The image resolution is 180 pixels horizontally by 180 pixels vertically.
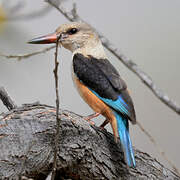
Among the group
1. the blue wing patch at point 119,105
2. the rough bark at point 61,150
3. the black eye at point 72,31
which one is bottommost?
the rough bark at point 61,150

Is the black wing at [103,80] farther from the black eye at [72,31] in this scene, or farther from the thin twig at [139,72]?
the black eye at [72,31]

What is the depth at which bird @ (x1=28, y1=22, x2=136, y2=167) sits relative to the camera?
3637 millimetres

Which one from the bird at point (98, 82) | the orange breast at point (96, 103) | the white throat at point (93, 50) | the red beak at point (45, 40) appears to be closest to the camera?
the bird at point (98, 82)

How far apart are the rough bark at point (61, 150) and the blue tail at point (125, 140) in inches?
3.5

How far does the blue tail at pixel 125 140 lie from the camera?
327cm

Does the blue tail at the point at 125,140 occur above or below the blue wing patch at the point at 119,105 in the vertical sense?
below

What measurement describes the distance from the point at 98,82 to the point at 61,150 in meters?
0.93

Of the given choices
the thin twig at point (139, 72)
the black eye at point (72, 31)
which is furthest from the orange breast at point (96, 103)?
Answer: the black eye at point (72, 31)

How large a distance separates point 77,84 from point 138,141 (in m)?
2.31

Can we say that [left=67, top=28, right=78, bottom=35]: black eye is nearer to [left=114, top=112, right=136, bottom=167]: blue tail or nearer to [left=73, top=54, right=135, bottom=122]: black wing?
[left=73, top=54, right=135, bottom=122]: black wing

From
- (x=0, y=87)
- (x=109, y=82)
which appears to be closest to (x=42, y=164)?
(x=0, y=87)

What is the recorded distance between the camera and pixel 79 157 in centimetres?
313

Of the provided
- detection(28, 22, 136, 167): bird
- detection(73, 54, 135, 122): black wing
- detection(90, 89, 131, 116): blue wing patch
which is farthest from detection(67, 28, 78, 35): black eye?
detection(90, 89, 131, 116): blue wing patch

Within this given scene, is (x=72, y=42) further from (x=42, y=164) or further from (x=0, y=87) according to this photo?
(x=42, y=164)
